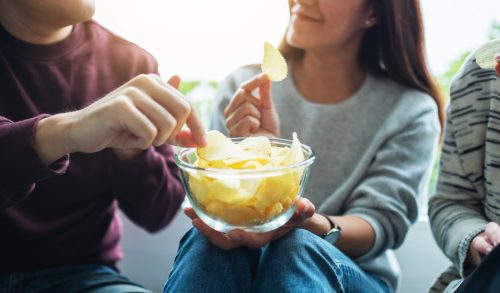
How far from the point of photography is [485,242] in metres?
0.83

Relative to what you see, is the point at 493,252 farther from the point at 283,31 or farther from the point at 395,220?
the point at 283,31

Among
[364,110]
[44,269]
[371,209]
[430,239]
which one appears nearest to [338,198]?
[371,209]

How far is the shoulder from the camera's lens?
1.07m

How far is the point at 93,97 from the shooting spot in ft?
3.41

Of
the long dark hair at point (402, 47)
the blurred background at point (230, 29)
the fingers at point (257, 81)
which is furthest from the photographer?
the blurred background at point (230, 29)

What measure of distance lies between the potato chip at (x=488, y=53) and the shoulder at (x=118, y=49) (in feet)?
2.07

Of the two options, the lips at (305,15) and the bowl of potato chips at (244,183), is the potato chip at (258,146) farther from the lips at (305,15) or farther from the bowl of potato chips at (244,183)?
the lips at (305,15)

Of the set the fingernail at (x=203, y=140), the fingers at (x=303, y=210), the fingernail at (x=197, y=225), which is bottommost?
the fingernail at (x=197, y=225)

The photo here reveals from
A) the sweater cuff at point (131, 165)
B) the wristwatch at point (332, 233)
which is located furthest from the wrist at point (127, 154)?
the wristwatch at point (332, 233)

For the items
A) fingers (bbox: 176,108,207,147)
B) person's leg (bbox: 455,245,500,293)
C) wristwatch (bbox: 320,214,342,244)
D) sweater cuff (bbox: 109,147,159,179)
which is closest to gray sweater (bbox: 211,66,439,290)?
wristwatch (bbox: 320,214,342,244)

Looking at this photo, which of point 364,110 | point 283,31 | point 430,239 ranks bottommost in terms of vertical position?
point 430,239

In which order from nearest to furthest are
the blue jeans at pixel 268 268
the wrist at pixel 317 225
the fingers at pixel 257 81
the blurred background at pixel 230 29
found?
the blue jeans at pixel 268 268, the wrist at pixel 317 225, the fingers at pixel 257 81, the blurred background at pixel 230 29

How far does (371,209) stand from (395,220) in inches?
2.1

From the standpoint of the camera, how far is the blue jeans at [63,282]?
3.17 feet
